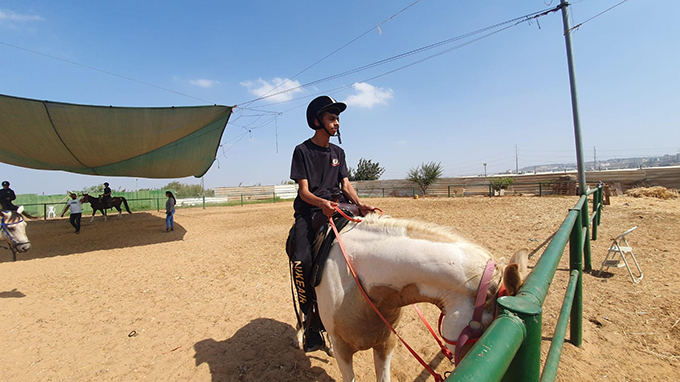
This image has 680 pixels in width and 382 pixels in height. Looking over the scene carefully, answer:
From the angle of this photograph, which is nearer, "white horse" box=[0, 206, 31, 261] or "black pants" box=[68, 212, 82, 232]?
"white horse" box=[0, 206, 31, 261]

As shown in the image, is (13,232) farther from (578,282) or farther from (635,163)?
(635,163)

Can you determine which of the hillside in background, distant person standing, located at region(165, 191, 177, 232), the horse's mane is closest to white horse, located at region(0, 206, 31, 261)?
distant person standing, located at region(165, 191, 177, 232)

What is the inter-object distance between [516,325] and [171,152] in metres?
13.4

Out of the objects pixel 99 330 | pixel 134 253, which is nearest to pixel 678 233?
pixel 99 330

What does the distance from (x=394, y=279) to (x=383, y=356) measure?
3.07ft

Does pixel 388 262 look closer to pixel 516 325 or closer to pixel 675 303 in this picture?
pixel 516 325

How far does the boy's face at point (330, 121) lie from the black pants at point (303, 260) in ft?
2.47

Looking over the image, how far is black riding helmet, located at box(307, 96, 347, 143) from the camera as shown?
7.30 ft

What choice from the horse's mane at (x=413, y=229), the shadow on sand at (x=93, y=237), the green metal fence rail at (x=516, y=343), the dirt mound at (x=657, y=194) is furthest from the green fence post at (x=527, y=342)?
the dirt mound at (x=657, y=194)

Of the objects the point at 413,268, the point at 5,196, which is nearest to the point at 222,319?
the point at 413,268

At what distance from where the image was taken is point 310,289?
219 centimetres

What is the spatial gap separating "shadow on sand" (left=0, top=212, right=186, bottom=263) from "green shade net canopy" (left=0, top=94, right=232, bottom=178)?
2.60 metres

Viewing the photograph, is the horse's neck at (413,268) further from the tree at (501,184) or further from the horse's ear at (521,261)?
the tree at (501,184)

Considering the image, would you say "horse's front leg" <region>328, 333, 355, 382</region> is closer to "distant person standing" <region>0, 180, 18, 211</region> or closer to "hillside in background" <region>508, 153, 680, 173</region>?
"distant person standing" <region>0, 180, 18, 211</region>
